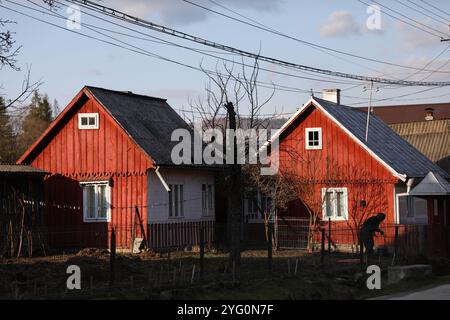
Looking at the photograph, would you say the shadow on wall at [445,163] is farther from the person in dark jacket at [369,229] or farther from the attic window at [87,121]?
the attic window at [87,121]

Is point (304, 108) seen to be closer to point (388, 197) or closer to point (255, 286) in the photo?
point (388, 197)

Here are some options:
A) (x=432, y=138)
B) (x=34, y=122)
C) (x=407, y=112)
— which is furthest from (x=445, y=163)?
(x=34, y=122)

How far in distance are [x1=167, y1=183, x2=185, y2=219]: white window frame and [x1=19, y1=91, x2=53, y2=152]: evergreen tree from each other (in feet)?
131

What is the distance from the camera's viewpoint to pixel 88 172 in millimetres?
30016

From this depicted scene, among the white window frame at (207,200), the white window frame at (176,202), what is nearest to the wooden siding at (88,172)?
the white window frame at (176,202)

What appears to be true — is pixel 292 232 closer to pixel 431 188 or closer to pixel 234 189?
pixel 431 188

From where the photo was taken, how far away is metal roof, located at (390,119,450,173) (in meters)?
45.0

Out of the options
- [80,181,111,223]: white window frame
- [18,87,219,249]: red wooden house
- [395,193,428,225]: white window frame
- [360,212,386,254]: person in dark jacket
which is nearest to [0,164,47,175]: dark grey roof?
[18,87,219,249]: red wooden house

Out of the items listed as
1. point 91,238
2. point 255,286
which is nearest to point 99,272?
point 255,286

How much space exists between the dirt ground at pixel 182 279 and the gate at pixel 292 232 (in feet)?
21.1

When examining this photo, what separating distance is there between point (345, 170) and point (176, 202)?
7116mm

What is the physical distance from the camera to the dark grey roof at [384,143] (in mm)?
32625

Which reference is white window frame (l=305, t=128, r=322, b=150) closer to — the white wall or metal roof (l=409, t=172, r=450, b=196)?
the white wall
